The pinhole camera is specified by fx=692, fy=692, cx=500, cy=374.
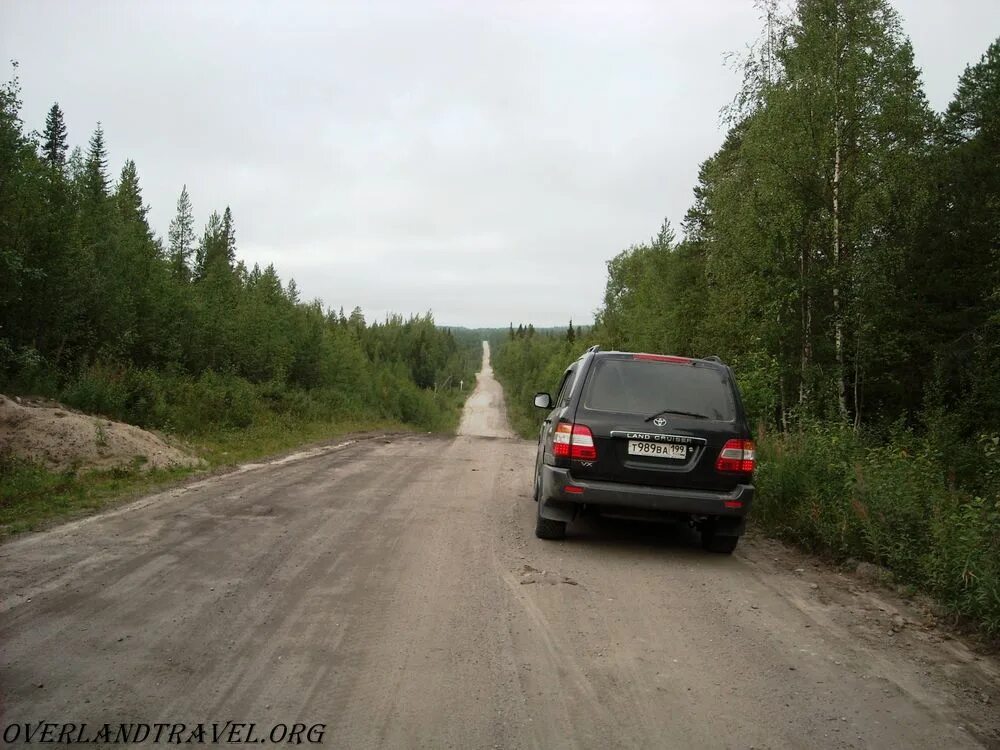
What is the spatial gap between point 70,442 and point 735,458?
9793 millimetres

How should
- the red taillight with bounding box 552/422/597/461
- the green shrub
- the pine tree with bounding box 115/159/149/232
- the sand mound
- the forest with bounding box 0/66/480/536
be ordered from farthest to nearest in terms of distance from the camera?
the pine tree with bounding box 115/159/149/232 → the forest with bounding box 0/66/480/536 → the sand mound → the red taillight with bounding box 552/422/597/461 → the green shrub

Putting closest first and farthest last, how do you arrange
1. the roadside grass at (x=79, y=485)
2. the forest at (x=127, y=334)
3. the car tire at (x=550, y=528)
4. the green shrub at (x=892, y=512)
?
the green shrub at (x=892, y=512) → the car tire at (x=550, y=528) → the roadside grass at (x=79, y=485) → the forest at (x=127, y=334)

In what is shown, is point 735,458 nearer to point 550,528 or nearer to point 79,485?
point 550,528

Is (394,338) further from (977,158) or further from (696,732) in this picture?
(696,732)

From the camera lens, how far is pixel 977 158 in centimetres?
1689

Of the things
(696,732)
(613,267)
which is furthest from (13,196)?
(613,267)

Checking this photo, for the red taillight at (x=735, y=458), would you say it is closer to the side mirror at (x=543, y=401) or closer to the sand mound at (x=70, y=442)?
the side mirror at (x=543, y=401)

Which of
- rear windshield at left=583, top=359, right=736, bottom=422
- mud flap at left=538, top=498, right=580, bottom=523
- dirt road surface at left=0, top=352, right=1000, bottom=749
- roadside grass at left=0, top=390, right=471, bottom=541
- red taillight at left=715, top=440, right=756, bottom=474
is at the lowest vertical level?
roadside grass at left=0, top=390, right=471, bottom=541

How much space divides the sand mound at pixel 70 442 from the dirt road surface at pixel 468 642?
156 inches

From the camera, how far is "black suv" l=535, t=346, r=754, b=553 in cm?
626

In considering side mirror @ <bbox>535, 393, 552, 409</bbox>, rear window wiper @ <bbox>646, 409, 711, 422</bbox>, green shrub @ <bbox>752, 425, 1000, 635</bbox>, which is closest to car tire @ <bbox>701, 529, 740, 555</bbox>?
green shrub @ <bbox>752, 425, 1000, 635</bbox>

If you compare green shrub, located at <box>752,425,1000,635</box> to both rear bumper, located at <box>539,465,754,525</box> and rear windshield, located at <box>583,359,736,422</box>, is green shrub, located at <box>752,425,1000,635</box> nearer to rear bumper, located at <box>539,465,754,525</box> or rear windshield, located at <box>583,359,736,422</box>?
rear bumper, located at <box>539,465,754,525</box>

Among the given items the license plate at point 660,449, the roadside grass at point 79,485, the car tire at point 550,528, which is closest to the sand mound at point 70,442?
the roadside grass at point 79,485

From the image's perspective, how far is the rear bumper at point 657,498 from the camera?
6215mm
